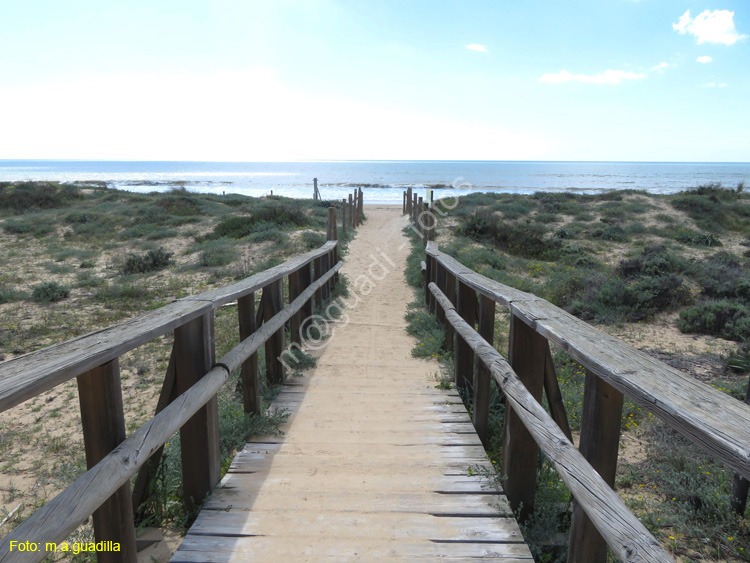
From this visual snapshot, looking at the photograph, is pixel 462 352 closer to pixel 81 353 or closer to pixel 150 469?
pixel 150 469

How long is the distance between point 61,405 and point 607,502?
17.0 ft

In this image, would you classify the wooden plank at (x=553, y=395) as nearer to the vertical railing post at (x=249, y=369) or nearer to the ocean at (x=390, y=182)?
the vertical railing post at (x=249, y=369)

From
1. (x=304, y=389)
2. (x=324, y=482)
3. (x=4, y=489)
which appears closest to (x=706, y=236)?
(x=304, y=389)

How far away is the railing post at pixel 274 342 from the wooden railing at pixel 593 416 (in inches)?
72.8

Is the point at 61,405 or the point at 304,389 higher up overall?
the point at 304,389

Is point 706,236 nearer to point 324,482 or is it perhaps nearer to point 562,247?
point 562,247

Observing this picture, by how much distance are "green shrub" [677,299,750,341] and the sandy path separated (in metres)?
5.07

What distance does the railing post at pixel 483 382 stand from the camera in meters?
3.50

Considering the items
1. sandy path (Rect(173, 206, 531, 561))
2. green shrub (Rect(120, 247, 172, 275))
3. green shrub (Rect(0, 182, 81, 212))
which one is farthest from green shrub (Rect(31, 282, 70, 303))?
green shrub (Rect(0, 182, 81, 212))

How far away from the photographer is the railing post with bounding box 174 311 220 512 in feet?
8.63

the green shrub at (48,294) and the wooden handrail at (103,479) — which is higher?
the wooden handrail at (103,479)

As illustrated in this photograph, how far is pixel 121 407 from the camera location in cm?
193

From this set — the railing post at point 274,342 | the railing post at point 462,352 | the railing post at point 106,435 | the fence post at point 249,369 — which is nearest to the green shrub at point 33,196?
the railing post at point 274,342

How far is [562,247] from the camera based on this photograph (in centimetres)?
1502
